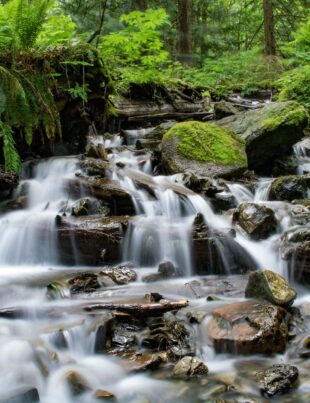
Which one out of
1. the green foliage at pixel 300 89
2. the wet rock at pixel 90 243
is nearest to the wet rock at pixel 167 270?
the wet rock at pixel 90 243

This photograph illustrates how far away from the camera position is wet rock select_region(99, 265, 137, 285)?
17.0 ft

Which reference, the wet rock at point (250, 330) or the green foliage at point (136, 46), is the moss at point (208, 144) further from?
the wet rock at point (250, 330)

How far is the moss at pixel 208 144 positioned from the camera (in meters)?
8.48

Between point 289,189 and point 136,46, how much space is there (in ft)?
16.1

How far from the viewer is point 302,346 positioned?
156 inches

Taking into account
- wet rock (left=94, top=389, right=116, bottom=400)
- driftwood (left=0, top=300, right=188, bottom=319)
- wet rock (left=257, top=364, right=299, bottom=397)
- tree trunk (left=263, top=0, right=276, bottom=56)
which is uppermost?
tree trunk (left=263, top=0, right=276, bottom=56)

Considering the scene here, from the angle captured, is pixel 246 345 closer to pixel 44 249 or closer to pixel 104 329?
pixel 104 329

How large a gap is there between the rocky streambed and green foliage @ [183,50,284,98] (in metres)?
6.43

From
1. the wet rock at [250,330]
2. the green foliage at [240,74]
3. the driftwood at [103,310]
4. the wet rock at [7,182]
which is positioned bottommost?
the wet rock at [250,330]

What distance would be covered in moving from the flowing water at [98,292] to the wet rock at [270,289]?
0.35 m

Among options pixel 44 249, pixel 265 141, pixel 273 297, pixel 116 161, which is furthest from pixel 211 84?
pixel 273 297

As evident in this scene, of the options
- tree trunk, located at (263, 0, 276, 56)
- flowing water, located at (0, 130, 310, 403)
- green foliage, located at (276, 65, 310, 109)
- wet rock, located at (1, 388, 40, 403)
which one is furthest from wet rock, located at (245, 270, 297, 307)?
tree trunk, located at (263, 0, 276, 56)

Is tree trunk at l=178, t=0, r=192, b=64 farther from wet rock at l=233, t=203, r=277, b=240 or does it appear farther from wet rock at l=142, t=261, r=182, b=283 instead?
wet rock at l=142, t=261, r=182, b=283

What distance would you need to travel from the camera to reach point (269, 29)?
694 inches
